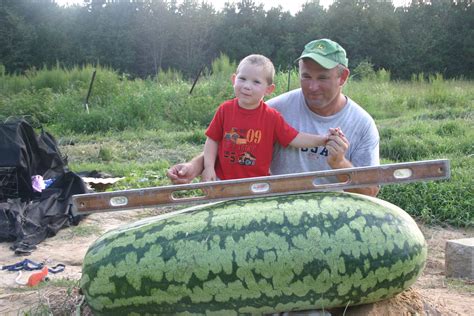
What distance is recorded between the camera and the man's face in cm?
399

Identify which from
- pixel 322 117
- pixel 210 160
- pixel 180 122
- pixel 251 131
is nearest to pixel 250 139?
pixel 251 131

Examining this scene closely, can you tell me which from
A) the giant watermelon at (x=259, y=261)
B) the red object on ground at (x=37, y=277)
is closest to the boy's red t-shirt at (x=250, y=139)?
the giant watermelon at (x=259, y=261)

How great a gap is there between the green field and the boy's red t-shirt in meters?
3.27

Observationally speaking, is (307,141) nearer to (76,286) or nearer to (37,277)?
(76,286)

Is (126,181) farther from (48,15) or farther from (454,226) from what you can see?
(48,15)

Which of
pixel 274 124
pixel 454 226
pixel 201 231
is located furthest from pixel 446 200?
pixel 201 231

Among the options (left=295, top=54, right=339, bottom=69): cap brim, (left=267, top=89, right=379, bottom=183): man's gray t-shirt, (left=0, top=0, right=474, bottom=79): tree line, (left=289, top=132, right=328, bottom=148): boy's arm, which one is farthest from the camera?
(left=0, top=0, right=474, bottom=79): tree line

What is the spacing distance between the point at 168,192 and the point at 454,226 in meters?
4.54

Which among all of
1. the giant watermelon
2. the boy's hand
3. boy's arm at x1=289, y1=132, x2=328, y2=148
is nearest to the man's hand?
boy's arm at x1=289, y1=132, x2=328, y2=148

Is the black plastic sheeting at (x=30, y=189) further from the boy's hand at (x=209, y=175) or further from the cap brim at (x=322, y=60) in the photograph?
the cap brim at (x=322, y=60)

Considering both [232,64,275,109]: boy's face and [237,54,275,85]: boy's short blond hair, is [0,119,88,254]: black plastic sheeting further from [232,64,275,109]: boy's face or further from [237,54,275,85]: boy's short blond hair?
[237,54,275,85]: boy's short blond hair

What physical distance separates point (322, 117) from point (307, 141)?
41 cm

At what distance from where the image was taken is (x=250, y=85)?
3900 millimetres

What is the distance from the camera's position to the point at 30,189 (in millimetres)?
7500
